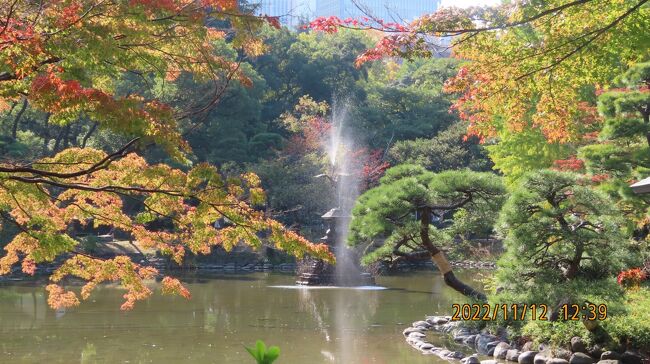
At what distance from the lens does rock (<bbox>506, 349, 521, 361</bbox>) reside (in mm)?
9141

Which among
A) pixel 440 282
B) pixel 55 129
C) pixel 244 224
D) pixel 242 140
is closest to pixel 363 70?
pixel 242 140

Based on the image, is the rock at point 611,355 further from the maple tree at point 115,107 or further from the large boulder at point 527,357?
the maple tree at point 115,107

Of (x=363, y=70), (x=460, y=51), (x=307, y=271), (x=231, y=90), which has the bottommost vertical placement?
(x=307, y=271)

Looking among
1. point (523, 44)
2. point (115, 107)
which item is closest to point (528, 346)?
point (523, 44)

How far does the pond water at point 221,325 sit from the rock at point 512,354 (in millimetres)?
930

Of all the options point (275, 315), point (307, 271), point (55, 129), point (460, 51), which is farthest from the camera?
point (55, 129)

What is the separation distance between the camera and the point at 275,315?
14.0 metres

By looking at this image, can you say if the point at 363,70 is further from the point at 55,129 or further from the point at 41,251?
the point at 41,251

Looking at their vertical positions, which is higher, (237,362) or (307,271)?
(307,271)

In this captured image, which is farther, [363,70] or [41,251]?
[363,70]

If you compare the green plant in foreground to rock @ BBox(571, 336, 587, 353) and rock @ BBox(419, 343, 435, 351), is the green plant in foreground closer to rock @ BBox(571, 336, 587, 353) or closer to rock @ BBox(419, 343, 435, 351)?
rock @ BBox(571, 336, 587, 353)

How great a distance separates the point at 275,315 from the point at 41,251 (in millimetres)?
7341

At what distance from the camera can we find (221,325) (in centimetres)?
1264

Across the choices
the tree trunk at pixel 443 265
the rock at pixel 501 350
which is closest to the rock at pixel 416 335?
the tree trunk at pixel 443 265
